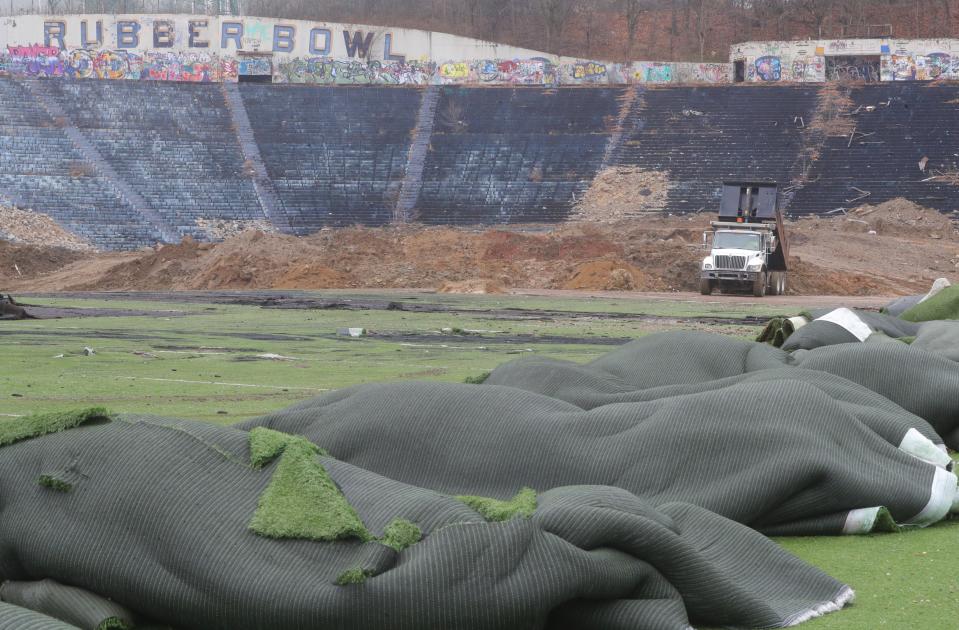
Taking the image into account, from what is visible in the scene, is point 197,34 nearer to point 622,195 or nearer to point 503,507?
point 622,195

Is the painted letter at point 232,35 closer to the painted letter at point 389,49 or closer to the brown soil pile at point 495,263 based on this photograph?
the painted letter at point 389,49

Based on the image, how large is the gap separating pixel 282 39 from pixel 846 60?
2606cm

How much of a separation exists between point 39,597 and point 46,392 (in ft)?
20.0

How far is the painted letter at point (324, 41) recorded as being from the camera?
54875mm

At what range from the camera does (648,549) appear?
2.93 m

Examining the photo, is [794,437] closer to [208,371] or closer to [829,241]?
[208,371]

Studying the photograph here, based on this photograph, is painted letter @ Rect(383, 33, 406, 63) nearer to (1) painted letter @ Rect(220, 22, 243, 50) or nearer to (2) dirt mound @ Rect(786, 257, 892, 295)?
(1) painted letter @ Rect(220, 22, 243, 50)

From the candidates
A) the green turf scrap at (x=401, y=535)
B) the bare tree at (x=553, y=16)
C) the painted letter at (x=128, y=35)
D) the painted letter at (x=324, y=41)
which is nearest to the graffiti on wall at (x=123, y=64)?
the painted letter at (x=128, y=35)

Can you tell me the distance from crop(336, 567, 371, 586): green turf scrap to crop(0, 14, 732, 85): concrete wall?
52093 millimetres

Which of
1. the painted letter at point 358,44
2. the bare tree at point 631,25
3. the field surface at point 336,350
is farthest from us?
the bare tree at point 631,25

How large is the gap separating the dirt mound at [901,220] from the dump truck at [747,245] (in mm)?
10728

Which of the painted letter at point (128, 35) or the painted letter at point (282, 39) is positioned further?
the painted letter at point (282, 39)

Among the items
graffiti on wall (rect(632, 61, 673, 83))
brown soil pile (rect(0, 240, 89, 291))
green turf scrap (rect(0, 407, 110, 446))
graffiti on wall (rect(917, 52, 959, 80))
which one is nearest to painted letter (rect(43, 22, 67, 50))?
brown soil pile (rect(0, 240, 89, 291))

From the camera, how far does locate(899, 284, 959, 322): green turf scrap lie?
870 centimetres
